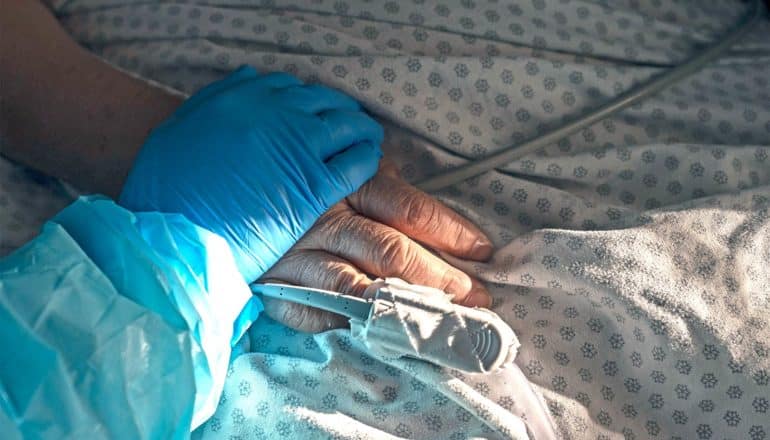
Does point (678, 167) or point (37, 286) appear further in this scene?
point (678, 167)

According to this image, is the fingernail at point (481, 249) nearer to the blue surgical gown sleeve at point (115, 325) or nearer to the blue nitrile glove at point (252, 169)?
the blue nitrile glove at point (252, 169)

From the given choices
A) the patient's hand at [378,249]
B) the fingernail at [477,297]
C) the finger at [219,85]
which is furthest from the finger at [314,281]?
the finger at [219,85]

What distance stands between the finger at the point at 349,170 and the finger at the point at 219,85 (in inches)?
6.5

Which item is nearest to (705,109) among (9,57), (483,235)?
(483,235)

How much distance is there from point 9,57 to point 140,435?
2.03ft

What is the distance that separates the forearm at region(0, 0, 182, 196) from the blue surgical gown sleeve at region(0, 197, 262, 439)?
20 cm

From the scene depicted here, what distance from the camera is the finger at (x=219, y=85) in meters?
0.89

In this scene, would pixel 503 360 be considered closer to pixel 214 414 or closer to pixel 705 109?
pixel 214 414

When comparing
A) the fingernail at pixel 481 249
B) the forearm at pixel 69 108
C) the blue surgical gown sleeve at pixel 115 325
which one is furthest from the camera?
the forearm at pixel 69 108

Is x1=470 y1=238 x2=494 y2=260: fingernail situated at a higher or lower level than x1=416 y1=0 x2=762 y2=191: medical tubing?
lower

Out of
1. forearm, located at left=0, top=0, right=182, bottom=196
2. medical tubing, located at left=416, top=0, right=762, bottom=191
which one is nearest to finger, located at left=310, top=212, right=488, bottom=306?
medical tubing, located at left=416, top=0, right=762, bottom=191

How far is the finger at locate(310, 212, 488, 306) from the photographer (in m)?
0.80

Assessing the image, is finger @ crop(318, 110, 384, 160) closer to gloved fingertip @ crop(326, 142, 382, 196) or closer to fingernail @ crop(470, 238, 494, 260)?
gloved fingertip @ crop(326, 142, 382, 196)

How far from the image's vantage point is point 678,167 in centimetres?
90
